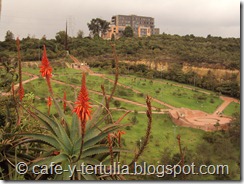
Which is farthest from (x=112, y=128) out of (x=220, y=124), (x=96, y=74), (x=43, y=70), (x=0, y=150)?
(x=96, y=74)

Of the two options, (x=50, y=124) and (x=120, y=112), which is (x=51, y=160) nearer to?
(x=50, y=124)

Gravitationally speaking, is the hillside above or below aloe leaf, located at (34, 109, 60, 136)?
above

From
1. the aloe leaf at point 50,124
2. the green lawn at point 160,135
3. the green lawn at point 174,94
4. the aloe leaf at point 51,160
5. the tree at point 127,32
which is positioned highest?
the tree at point 127,32

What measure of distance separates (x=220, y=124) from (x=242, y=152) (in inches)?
457

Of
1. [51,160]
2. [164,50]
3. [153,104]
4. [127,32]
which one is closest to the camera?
[51,160]

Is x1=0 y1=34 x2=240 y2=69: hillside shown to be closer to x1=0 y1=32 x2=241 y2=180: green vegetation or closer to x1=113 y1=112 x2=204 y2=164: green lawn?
x1=0 y1=32 x2=241 y2=180: green vegetation

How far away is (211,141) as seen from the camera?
12766mm

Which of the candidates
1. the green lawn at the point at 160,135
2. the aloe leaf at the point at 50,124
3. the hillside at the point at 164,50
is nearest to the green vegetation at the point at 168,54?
the hillside at the point at 164,50

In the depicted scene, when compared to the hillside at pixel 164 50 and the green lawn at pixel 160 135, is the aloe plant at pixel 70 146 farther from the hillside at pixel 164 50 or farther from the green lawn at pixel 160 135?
the green lawn at pixel 160 135

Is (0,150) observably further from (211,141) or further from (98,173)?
(211,141)

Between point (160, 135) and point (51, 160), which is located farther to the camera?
point (160, 135)

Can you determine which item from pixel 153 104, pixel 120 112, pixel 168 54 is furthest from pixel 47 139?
pixel 168 54

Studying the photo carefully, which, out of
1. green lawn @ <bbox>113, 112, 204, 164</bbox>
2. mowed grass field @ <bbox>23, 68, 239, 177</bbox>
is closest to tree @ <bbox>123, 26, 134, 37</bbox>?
mowed grass field @ <bbox>23, 68, 239, 177</bbox>

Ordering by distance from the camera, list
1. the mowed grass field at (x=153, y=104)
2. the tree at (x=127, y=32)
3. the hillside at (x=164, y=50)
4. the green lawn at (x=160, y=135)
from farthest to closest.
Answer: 1. the tree at (x=127, y=32)
2. the mowed grass field at (x=153, y=104)
3. the green lawn at (x=160, y=135)
4. the hillside at (x=164, y=50)
